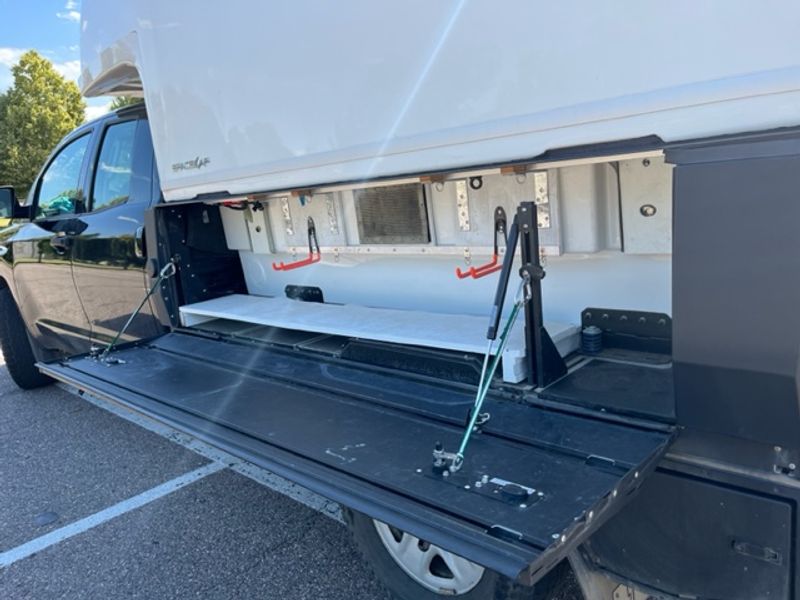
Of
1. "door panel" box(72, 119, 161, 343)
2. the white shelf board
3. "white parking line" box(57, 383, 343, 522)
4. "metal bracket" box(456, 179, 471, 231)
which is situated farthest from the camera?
"door panel" box(72, 119, 161, 343)

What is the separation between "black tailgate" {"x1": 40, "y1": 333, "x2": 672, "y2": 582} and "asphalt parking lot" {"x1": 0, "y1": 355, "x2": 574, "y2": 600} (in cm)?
79

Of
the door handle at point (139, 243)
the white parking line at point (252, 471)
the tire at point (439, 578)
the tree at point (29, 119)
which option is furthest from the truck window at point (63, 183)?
the tree at point (29, 119)

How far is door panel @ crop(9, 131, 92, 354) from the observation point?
4.39 m

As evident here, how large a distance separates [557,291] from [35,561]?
2673 millimetres

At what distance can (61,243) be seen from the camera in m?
4.35

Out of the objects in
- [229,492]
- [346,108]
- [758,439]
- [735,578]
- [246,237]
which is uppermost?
[346,108]

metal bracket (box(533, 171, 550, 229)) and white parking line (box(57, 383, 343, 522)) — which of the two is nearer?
metal bracket (box(533, 171, 550, 229))

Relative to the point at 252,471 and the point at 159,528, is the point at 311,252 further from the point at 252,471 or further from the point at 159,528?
the point at 159,528

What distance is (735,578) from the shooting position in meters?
1.52

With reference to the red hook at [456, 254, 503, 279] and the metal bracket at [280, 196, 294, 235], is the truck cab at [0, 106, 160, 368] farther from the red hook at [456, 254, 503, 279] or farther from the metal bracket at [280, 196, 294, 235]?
the red hook at [456, 254, 503, 279]

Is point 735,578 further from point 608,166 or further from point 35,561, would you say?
point 35,561

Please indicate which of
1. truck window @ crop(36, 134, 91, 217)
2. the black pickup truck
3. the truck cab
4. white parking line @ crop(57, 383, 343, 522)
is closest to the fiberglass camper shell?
the black pickup truck

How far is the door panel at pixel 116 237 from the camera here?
3.79 m

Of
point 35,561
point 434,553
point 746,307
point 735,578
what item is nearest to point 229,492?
point 35,561
